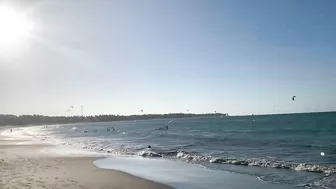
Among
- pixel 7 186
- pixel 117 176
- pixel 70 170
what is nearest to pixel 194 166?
pixel 117 176

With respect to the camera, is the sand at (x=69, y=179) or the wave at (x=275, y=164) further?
the wave at (x=275, y=164)

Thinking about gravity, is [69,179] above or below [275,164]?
above

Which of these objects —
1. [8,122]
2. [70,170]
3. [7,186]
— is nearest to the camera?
[7,186]

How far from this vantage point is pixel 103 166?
68.9ft

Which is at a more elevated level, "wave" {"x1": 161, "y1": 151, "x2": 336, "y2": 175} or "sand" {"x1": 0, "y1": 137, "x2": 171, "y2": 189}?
"sand" {"x1": 0, "y1": 137, "x2": 171, "y2": 189}

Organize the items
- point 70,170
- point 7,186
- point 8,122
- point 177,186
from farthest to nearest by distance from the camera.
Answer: point 8,122
point 70,170
point 177,186
point 7,186

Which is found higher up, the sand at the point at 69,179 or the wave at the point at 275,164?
the sand at the point at 69,179

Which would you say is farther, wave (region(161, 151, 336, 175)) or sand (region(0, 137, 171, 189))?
wave (region(161, 151, 336, 175))

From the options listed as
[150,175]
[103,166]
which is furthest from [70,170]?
[150,175]

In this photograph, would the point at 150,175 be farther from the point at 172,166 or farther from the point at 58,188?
the point at 58,188

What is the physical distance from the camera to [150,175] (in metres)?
17.3

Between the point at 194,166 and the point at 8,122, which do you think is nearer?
the point at 194,166

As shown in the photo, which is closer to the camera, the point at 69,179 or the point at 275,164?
the point at 69,179

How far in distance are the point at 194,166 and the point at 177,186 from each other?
6.49 meters
